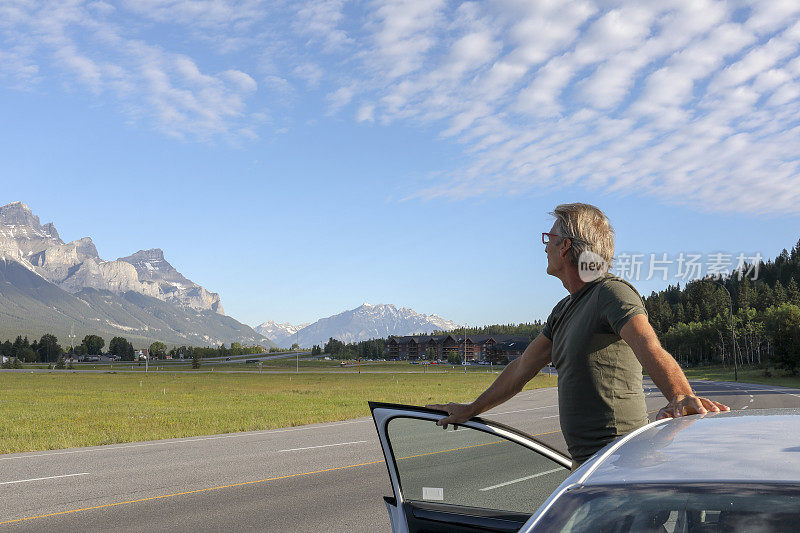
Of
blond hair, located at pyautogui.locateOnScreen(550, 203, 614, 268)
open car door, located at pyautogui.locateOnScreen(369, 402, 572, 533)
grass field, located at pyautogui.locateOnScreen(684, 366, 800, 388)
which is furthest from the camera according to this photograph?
grass field, located at pyautogui.locateOnScreen(684, 366, 800, 388)

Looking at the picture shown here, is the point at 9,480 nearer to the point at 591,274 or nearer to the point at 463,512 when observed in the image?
the point at 463,512

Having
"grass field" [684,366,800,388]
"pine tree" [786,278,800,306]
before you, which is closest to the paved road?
"grass field" [684,366,800,388]

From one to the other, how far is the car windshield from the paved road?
230 inches

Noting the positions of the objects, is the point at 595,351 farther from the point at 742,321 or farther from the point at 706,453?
the point at 742,321

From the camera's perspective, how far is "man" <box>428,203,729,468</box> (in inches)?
103

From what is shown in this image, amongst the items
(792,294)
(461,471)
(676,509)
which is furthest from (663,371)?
(792,294)

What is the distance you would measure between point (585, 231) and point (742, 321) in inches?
4655

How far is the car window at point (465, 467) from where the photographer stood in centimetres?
304

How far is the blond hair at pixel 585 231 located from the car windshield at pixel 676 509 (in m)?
1.51

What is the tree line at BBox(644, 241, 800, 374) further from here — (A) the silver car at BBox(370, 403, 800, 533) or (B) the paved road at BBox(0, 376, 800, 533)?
(A) the silver car at BBox(370, 403, 800, 533)

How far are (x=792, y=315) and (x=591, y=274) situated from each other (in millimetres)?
88442

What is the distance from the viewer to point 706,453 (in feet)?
6.10

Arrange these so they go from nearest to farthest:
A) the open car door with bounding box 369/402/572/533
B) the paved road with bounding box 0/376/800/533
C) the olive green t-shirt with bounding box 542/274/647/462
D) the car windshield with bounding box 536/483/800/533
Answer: the car windshield with bounding box 536/483/800/533 < the olive green t-shirt with bounding box 542/274/647/462 < the open car door with bounding box 369/402/572/533 < the paved road with bounding box 0/376/800/533

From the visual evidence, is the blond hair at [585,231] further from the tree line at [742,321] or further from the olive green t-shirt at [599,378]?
the tree line at [742,321]
